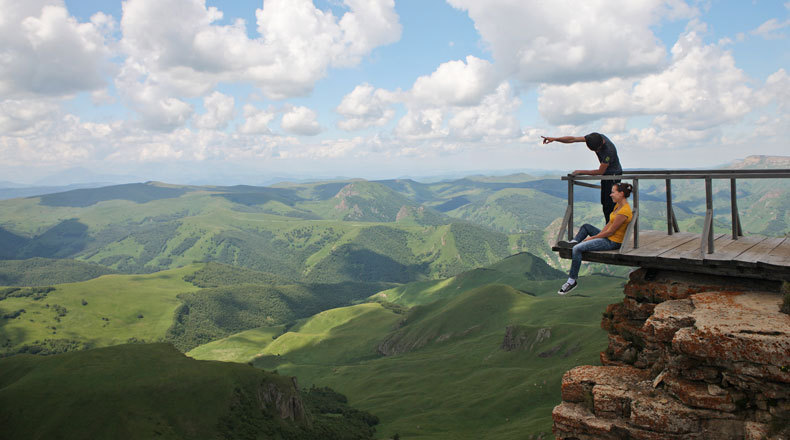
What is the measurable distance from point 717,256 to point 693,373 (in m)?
4.45

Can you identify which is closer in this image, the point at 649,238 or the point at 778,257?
the point at 778,257

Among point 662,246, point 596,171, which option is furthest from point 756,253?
point 596,171

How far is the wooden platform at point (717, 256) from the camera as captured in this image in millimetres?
12688

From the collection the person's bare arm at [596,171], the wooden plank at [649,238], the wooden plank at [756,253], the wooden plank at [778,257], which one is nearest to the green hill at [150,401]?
the wooden plank at [649,238]

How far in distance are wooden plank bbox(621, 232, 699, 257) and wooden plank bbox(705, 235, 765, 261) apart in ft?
4.15

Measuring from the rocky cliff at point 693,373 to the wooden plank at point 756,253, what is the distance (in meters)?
0.77

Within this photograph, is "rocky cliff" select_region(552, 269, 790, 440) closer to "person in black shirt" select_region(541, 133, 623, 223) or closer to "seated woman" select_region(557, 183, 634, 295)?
"seated woman" select_region(557, 183, 634, 295)

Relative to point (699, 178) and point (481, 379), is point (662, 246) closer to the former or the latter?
point (699, 178)

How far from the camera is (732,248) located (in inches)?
597

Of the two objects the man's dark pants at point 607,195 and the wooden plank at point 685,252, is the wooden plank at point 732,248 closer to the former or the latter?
the wooden plank at point 685,252

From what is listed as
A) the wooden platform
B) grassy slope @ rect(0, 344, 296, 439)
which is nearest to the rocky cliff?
the wooden platform

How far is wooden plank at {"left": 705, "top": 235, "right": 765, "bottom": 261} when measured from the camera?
13.6m

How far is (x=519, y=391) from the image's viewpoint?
101812mm

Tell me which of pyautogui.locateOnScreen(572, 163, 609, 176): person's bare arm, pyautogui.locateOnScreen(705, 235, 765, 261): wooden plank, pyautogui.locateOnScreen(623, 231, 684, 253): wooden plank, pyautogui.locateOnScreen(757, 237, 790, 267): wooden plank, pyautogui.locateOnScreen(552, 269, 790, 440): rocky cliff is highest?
pyautogui.locateOnScreen(572, 163, 609, 176): person's bare arm
